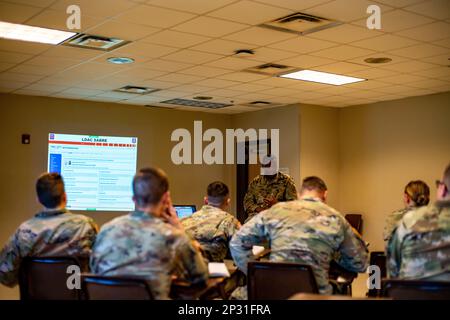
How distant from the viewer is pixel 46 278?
3.30 meters

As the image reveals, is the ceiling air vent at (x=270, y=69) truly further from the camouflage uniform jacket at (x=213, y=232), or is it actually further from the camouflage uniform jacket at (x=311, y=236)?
the camouflage uniform jacket at (x=311, y=236)

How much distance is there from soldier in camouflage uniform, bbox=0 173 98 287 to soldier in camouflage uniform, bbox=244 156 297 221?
357 centimetres

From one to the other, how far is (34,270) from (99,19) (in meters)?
2.17

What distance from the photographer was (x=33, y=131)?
8445mm

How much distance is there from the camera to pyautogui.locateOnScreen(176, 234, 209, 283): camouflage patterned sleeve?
108 inches

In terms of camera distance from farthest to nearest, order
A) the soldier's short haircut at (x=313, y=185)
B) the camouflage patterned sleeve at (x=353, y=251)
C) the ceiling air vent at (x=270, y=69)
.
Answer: the ceiling air vent at (x=270, y=69) < the soldier's short haircut at (x=313, y=185) < the camouflage patterned sleeve at (x=353, y=251)

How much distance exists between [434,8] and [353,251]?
203 cm

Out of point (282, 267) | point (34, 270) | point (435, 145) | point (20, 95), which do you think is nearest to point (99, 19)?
point (34, 270)

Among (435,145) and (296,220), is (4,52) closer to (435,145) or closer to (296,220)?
(296,220)

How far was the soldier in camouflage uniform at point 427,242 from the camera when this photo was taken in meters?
2.70

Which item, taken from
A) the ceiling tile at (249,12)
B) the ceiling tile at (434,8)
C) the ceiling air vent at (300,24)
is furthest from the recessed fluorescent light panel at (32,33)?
the ceiling tile at (434,8)

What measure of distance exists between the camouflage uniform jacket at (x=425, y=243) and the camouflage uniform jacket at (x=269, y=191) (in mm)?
4056

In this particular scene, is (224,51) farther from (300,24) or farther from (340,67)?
(340,67)

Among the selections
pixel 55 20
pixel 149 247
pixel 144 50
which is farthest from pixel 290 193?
pixel 149 247
